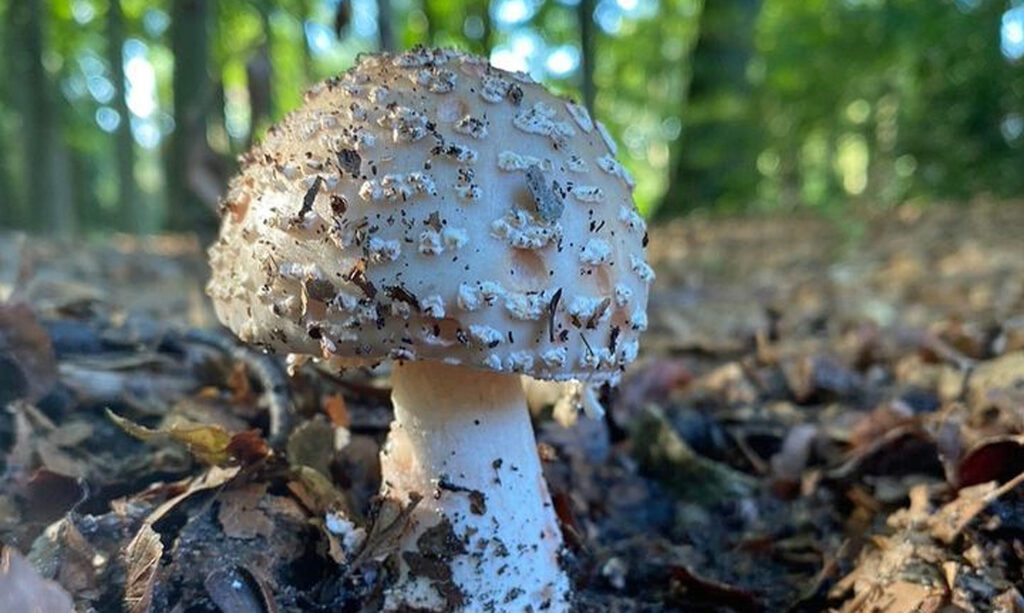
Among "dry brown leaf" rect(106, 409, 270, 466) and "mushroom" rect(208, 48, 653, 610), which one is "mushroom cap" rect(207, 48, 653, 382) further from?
"dry brown leaf" rect(106, 409, 270, 466)

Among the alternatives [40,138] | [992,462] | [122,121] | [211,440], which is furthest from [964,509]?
[122,121]

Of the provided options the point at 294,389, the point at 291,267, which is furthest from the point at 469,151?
the point at 294,389

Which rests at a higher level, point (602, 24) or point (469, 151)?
point (602, 24)

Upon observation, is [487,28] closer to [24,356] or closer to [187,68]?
[187,68]

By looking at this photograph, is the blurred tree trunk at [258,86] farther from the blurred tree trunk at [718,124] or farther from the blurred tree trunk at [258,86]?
the blurred tree trunk at [718,124]

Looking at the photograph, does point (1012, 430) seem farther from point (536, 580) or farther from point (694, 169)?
point (694, 169)

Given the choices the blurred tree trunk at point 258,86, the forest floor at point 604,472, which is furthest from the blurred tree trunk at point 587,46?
the blurred tree trunk at point 258,86

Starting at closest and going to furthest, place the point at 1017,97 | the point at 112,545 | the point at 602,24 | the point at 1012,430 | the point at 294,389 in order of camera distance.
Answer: the point at 112,545 → the point at 1012,430 → the point at 294,389 → the point at 1017,97 → the point at 602,24
